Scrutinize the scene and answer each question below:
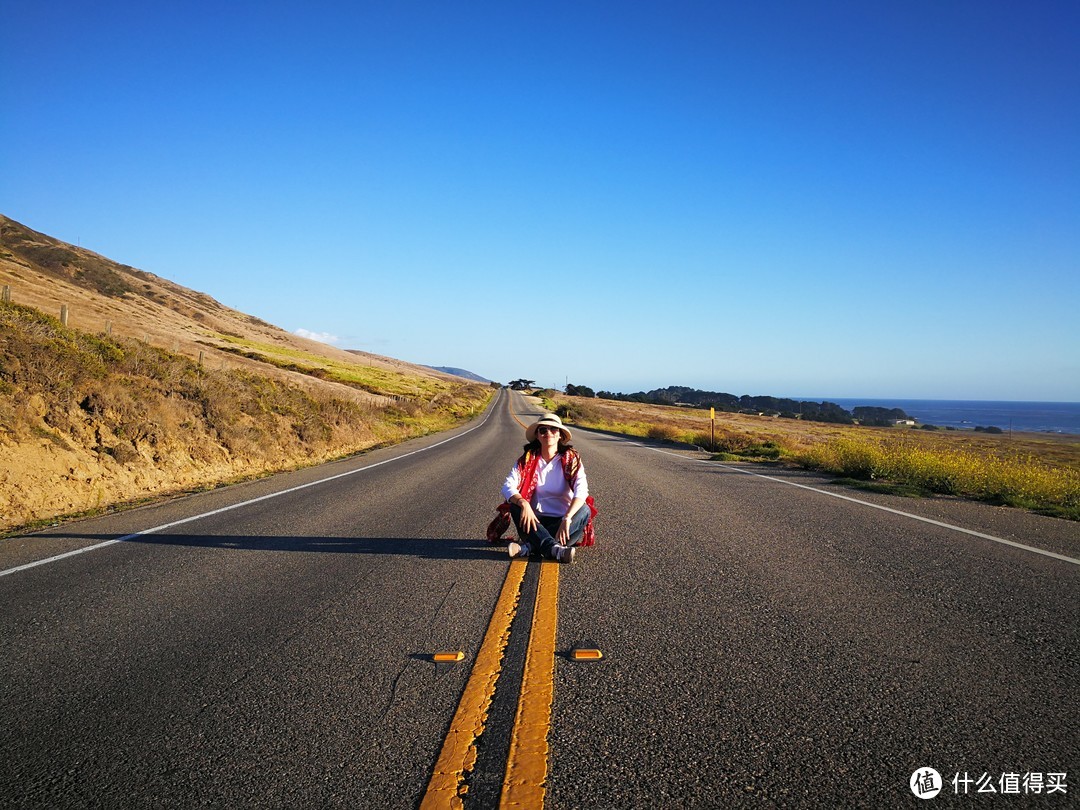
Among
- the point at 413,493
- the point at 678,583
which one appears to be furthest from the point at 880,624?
the point at 413,493

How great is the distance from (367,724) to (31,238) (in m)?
129

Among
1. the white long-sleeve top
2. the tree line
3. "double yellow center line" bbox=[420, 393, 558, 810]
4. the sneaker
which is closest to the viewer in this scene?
"double yellow center line" bbox=[420, 393, 558, 810]

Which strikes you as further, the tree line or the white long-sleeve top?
the tree line

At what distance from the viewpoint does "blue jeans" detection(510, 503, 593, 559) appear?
5555 mm

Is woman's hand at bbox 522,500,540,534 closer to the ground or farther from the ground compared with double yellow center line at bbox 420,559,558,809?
farther from the ground

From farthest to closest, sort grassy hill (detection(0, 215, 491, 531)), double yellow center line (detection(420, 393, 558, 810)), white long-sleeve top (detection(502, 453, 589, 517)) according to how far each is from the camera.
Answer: grassy hill (detection(0, 215, 491, 531)) → white long-sleeve top (detection(502, 453, 589, 517)) → double yellow center line (detection(420, 393, 558, 810))

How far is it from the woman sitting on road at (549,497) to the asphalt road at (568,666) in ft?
0.86

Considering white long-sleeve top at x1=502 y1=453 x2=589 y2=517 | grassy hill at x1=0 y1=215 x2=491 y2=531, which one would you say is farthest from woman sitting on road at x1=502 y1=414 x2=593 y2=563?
grassy hill at x1=0 y1=215 x2=491 y2=531

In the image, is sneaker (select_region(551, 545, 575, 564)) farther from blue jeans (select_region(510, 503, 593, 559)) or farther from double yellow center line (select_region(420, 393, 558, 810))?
double yellow center line (select_region(420, 393, 558, 810))

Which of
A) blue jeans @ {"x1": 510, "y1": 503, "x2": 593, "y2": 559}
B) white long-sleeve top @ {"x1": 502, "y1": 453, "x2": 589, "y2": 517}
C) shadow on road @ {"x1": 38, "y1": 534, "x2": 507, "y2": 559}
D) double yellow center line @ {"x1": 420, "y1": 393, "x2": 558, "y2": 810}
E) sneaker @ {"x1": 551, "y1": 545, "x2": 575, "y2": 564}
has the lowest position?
shadow on road @ {"x1": 38, "y1": 534, "x2": 507, "y2": 559}

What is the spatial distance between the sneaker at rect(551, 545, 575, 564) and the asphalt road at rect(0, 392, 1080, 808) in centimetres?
Result: 17

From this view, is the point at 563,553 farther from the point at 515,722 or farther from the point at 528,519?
the point at 515,722

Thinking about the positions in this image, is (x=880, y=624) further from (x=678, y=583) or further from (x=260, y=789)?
(x=260, y=789)

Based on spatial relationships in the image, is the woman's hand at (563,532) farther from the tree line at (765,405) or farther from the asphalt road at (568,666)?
the tree line at (765,405)
